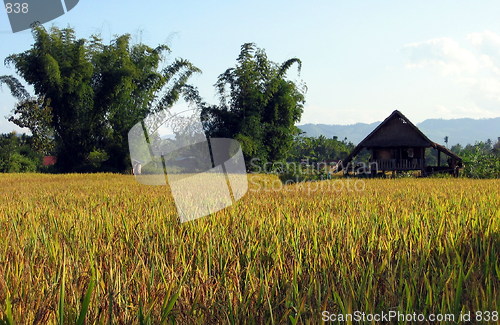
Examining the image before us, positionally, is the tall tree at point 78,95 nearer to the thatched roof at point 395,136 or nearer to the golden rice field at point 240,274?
the thatched roof at point 395,136

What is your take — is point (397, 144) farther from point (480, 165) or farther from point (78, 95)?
point (78, 95)

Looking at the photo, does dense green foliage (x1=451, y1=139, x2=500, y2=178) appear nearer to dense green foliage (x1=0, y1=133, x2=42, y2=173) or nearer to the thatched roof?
the thatched roof

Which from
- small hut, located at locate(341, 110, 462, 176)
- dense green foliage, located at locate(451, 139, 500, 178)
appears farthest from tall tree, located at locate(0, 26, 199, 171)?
dense green foliage, located at locate(451, 139, 500, 178)

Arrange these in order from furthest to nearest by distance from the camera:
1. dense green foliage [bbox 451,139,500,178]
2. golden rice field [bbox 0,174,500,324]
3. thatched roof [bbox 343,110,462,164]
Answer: thatched roof [bbox 343,110,462,164], dense green foliage [bbox 451,139,500,178], golden rice field [bbox 0,174,500,324]

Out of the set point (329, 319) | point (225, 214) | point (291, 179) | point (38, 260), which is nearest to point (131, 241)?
point (38, 260)

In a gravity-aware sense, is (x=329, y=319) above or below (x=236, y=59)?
below

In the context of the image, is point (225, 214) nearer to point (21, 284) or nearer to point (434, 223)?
point (434, 223)

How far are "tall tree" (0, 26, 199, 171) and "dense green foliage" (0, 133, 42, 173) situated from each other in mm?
2568

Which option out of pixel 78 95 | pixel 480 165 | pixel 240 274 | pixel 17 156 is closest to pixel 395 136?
pixel 480 165

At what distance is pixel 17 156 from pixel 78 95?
8617 mm

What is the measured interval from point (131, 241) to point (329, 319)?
1728mm

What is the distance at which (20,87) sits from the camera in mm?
22328

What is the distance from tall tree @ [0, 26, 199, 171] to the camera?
66.9ft

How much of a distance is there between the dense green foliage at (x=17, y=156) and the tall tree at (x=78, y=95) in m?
2.57
